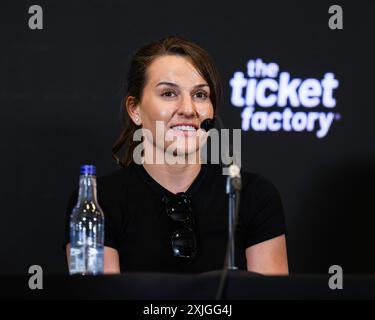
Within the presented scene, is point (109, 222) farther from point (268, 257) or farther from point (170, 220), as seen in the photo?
point (268, 257)

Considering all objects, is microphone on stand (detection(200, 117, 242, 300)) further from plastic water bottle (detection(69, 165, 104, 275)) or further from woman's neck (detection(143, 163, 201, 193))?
woman's neck (detection(143, 163, 201, 193))

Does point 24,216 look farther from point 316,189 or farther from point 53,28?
point 316,189

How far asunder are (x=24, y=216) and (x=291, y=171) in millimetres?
1128

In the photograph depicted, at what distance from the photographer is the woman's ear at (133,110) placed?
2.64m

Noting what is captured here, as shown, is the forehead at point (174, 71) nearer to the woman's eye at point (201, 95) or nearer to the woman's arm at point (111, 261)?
the woman's eye at point (201, 95)

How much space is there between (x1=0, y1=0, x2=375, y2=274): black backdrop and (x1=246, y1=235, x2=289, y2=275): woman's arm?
851 mm

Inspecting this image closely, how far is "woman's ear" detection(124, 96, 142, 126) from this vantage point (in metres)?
2.64

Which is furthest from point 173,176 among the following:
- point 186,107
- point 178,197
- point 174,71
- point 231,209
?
point 231,209

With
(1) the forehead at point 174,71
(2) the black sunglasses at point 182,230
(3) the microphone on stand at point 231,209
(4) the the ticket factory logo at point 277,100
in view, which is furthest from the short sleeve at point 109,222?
(4) the the ticket factory logo at point 277,100

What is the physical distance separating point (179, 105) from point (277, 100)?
2.88ft

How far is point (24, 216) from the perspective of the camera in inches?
126

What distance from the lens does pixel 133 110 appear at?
2656mm

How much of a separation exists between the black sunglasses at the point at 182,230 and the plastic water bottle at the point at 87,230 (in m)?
0.29

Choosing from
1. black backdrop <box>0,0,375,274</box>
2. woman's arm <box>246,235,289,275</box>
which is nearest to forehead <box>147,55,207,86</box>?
woman's arm <box>246,235,289,275</box>
